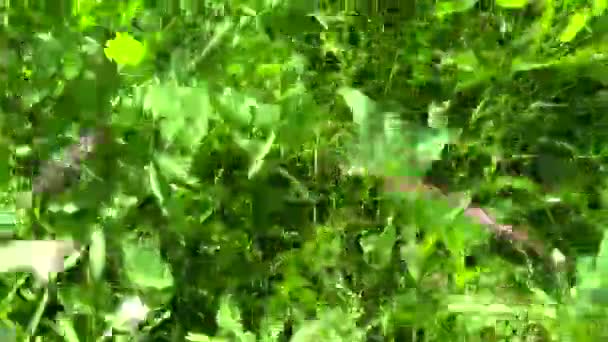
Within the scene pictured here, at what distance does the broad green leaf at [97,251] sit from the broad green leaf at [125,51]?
0.25 m

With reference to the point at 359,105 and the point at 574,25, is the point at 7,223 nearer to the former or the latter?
the point at 359,105

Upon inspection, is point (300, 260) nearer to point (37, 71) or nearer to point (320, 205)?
point (320, 205)

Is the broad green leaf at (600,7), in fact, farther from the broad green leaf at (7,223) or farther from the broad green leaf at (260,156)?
the broad green leaf at (7,223)

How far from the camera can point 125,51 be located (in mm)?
1466

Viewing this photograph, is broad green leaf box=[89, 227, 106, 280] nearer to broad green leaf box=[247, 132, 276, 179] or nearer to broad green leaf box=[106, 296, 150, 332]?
broad green leaf box=[106, 296, 150, 332]

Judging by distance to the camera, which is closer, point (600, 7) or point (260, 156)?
point (260, 156)

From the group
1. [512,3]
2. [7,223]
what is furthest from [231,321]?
[512,3]

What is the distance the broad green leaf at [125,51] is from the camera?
4.80ft

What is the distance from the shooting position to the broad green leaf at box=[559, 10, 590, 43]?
1.58 m

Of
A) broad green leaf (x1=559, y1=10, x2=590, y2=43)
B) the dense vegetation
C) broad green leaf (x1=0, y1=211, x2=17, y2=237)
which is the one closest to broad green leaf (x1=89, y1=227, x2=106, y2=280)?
the dense vegetation

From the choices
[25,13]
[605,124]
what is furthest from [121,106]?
[605,124]

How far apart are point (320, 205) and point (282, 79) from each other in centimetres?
20

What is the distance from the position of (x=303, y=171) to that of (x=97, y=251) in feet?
→ 1.12

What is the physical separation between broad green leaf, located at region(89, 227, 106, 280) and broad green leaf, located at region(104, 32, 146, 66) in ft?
0.81
